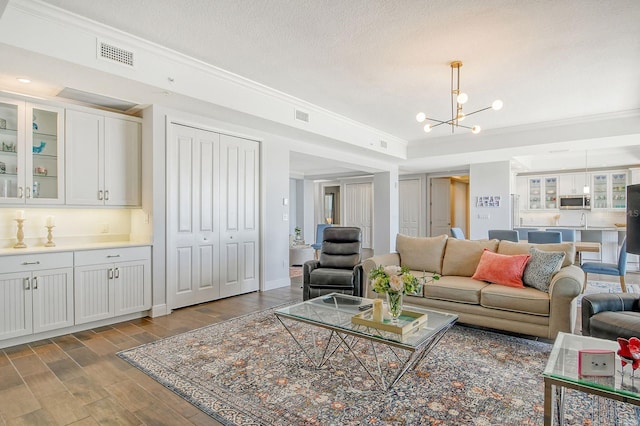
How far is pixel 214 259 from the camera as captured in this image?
4.76m

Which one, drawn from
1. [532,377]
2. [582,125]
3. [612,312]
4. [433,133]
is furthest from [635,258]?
[532,377]

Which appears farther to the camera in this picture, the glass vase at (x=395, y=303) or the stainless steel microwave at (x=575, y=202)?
the stainless steel microwave at (x=575, y=202)

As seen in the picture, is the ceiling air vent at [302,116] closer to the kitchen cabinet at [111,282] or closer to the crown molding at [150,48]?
the crown molding at [150,48]

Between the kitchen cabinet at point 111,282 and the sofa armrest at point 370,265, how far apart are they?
8.29 ft

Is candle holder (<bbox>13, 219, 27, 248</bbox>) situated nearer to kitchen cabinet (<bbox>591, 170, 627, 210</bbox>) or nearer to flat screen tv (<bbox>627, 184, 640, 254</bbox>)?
flat screen tv (<bbox>627, 184, 640, 254</bbox>)

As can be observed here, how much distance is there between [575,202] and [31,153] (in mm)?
10824

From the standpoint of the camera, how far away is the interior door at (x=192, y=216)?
430cm

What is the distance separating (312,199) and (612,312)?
9281 mm

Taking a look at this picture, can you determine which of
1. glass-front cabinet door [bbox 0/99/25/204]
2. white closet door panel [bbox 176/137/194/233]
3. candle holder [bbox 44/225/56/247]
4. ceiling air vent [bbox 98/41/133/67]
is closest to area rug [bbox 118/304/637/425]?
white closet door panel [bbox 176/137/194/233]

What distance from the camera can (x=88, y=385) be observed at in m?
2.47

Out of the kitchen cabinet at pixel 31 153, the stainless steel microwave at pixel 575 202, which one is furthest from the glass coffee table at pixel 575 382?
the stainless steel microwave at pixel 575 202

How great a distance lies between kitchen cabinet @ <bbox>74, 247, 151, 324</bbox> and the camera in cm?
358

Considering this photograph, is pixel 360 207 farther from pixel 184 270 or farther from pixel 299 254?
pixel 184 270

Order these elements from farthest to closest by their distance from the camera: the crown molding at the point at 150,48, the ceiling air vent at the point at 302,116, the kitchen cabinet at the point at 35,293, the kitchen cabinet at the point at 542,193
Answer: the kitchen cabinet at the point at 542,193
the ceiling air vent at the point at 302,116
the kitchen cabinet at the point at 35,293
the crown molding at the point at 150,48
